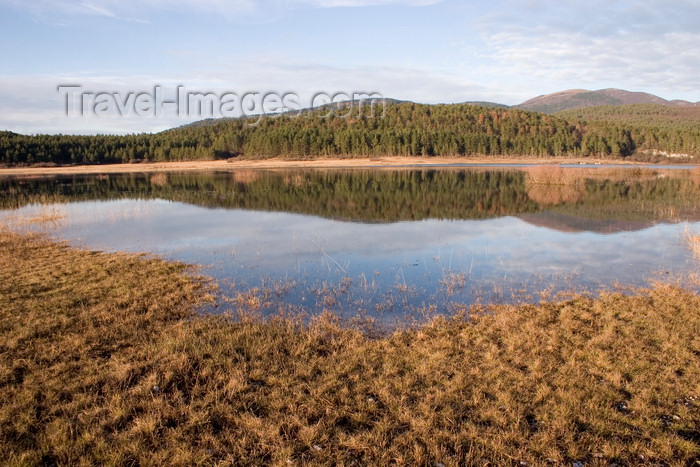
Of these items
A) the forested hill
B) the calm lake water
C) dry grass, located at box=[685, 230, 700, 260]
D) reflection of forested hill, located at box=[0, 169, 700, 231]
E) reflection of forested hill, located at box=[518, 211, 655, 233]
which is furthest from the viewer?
the forested hill

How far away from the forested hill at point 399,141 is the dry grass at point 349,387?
9623 centimetres

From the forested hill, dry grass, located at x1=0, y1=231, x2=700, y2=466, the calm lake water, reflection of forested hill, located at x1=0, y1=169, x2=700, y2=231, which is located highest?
the forested hill

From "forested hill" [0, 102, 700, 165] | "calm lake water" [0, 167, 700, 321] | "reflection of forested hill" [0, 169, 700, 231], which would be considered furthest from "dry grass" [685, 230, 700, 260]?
"forested hill" [0, 102, 700, 165]

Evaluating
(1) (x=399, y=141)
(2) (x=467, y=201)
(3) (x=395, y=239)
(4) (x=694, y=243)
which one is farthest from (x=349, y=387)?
(1) (x=399, y=141)

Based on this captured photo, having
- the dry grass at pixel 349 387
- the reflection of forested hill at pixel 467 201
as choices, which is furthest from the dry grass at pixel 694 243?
the dry grass at pixel 349 387

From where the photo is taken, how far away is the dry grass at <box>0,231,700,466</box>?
4715mm

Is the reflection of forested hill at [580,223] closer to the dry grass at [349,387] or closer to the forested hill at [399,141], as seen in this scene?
the dry grass at [349,387]

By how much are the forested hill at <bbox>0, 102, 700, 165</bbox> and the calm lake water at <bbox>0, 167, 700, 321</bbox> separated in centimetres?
7395

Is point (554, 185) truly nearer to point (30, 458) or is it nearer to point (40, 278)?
point (40, 278)

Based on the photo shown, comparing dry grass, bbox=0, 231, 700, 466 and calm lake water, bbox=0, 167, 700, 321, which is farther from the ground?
calm lake water, bbox=0, 167, 700, 321

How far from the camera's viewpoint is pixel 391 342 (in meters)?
7.62

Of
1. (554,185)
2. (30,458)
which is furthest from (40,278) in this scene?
(554,185)

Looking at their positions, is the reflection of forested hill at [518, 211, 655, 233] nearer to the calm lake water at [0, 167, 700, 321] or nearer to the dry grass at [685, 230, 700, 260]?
the calm lake water at [0, 167, 700, 321]

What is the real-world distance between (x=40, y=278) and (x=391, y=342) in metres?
9.69
